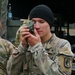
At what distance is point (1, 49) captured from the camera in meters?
4.02

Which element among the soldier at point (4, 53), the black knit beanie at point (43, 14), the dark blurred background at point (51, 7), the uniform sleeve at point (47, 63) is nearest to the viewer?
the uniform sleeve at point (47, 63)

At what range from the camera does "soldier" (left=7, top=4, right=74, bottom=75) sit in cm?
281

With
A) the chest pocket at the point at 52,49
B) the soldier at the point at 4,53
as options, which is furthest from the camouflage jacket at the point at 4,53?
the chest pocket at the point at 52,49

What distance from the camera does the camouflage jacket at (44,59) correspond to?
9.20 feet

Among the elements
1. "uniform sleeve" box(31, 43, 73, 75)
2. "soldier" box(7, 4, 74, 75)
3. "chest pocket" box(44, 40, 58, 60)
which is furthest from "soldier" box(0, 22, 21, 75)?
"uniform sleeve" box(31, 43, 73, 75)

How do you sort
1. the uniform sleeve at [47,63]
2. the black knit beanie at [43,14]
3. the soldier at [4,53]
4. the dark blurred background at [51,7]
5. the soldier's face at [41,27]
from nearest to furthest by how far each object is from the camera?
1. the uniform sleeve at [47,63]
2. the soldier's face at [41,27]
3. the black knit beanie at [43,14]
4. the soldier at [4,53]
5. the dark blurred background at [51,7]

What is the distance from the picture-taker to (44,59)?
9.20 feet

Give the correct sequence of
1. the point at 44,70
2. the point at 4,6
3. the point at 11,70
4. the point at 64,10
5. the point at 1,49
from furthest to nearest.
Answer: the point at 64,10
the point at 4,6
the point at 1,49
the point at 11,70
the point at 44,70

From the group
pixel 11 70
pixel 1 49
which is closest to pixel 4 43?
pixel 1 49

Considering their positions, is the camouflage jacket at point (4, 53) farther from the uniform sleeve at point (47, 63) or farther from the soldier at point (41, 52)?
the uniform sleeve at point (47, 63)

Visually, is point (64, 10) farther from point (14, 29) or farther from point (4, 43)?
point (4, 43)

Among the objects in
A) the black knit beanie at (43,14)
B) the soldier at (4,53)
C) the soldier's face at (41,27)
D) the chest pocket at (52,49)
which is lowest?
the soldier at (4,53)

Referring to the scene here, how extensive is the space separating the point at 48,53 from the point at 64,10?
30.1 ft

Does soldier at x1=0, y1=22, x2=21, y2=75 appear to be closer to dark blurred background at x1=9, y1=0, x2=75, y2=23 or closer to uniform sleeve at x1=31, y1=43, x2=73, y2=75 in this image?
uniform sleeve at x1=31, y1=43, x2=73, y2=75
